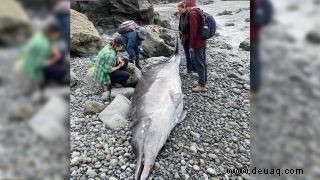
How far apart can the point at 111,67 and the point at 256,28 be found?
204 inches

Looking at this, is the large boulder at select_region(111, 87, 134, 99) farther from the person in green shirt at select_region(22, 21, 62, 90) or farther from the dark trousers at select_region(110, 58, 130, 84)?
the person in green shirt at select_region(22, 21, 62, 90)

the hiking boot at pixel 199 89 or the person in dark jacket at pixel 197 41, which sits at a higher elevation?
the person in dark jacket at pixel 197 41

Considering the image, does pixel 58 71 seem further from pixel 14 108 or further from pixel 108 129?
Answer: pixel 108 129

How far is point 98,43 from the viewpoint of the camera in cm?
933

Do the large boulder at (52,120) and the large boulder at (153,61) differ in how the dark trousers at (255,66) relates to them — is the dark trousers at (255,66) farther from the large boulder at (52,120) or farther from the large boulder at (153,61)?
the large boulder at (153,61)

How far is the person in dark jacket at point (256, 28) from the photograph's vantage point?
0.91 metres

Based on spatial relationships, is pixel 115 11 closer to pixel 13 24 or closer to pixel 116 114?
pixel 116 114

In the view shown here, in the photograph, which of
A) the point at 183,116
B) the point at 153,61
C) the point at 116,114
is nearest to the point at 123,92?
the point at 116,114

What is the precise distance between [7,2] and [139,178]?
2.88 metres

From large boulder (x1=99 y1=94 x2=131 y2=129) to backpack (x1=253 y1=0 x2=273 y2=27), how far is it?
4.17m

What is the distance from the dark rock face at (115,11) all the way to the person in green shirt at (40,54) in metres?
13.6

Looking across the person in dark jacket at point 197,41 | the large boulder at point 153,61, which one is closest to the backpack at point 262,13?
the person in dark jacket at point 197,41

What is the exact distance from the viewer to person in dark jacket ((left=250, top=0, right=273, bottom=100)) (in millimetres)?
914

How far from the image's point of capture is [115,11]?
1458 cm
